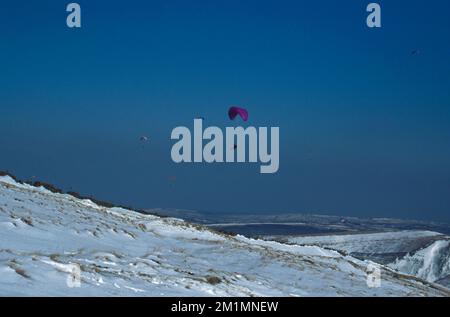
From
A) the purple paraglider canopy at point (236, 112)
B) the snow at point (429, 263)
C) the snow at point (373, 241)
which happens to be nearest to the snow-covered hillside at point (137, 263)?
the purple paraglider canopy at point (236, 112)

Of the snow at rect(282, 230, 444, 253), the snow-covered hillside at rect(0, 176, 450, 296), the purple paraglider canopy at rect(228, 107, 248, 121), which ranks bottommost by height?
the snow at rect(282, 230, 444, 253)

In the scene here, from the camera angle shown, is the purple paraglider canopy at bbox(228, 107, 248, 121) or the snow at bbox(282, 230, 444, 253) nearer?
the purple paraglider canopy at bbox(228, 107, 248, 121)

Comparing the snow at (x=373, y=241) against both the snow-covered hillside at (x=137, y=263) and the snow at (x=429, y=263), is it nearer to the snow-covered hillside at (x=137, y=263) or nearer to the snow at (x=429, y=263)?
the snow at (x=429, y=263)

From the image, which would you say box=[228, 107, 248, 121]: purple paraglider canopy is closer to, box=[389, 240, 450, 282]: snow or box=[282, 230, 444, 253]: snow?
box=[389, 240, 450, 282]: snow

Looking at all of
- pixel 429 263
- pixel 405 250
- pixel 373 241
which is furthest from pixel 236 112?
pixel 373 241

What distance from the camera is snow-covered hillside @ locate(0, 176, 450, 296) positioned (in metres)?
15.1

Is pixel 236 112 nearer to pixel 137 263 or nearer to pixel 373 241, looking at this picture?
pixel 137 263

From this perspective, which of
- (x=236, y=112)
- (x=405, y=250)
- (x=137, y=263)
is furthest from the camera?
(x=405, y=250)

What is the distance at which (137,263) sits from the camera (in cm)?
1892

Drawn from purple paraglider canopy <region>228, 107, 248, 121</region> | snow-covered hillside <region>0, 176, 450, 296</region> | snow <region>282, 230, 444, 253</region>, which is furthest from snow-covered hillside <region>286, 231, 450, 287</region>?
snow-covered hillside <region>0, 176, 450, 296</region>

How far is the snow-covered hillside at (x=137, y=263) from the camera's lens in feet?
49.6
